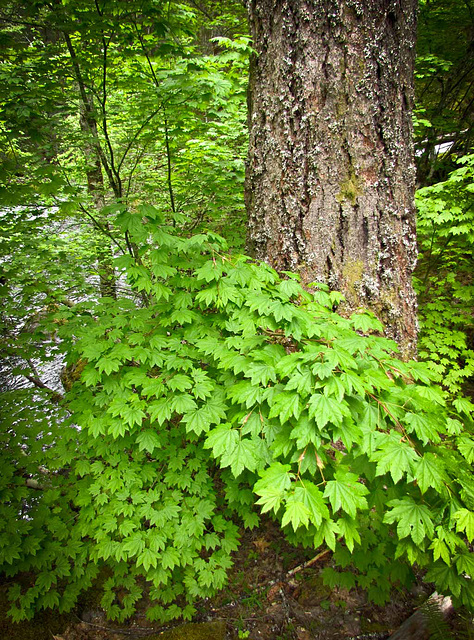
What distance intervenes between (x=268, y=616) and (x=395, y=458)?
189 centimetres

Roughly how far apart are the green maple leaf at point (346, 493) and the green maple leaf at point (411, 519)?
0.10 meters

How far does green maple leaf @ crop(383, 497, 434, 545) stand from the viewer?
1155mm

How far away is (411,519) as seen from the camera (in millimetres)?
1181

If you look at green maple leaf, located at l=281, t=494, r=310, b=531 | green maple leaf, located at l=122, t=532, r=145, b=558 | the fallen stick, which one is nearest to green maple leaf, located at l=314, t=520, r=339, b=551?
green maple leaf, located at l=281, t=494, r=310, b=531

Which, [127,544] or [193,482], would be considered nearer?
[127,544]

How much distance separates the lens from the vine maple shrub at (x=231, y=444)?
1.20 metres

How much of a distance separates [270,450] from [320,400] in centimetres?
42

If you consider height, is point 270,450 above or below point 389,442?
below

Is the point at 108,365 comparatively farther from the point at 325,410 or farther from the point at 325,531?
the point at 325,531

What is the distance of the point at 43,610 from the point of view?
2244mm

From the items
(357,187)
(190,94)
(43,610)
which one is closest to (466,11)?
(190,94)

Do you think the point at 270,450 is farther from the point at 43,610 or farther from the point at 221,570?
the point at 43,610

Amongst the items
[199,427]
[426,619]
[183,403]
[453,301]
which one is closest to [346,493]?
[199,427]

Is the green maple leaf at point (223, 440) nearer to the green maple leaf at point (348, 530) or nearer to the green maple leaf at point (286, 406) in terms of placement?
the green maple leaf at point (286, 406)
